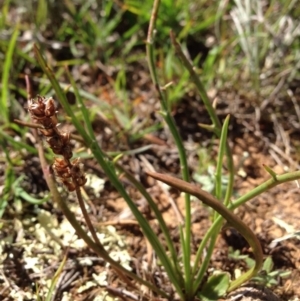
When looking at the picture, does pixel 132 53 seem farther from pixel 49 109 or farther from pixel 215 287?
pixel 49 109

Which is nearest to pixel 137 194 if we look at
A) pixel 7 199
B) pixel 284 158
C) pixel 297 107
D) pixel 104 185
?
pixel 104 185

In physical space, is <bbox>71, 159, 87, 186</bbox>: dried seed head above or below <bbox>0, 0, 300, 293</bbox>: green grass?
below

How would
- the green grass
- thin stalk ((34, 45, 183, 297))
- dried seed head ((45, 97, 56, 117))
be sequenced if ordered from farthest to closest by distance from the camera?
the green grass
thin stalk ((34, 45, 183, 297))
dried seed head ((45, 97, 56, 117))

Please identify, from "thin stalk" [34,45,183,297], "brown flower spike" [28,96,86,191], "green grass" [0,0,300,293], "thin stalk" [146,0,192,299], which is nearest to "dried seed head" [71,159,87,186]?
"brown flower spike" [28,96,86,191]

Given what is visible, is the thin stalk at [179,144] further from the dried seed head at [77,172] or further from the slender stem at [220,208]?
the dried seed head at [77,172]

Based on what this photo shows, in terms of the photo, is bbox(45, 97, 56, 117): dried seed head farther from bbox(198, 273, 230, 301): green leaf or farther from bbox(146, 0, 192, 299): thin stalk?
bbox(198, 273, 230, 301): green leaf

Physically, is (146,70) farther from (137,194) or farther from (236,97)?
(137,194)

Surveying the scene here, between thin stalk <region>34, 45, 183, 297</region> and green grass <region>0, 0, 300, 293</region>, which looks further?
green grass <region>0, 0, 300, 293</region>
